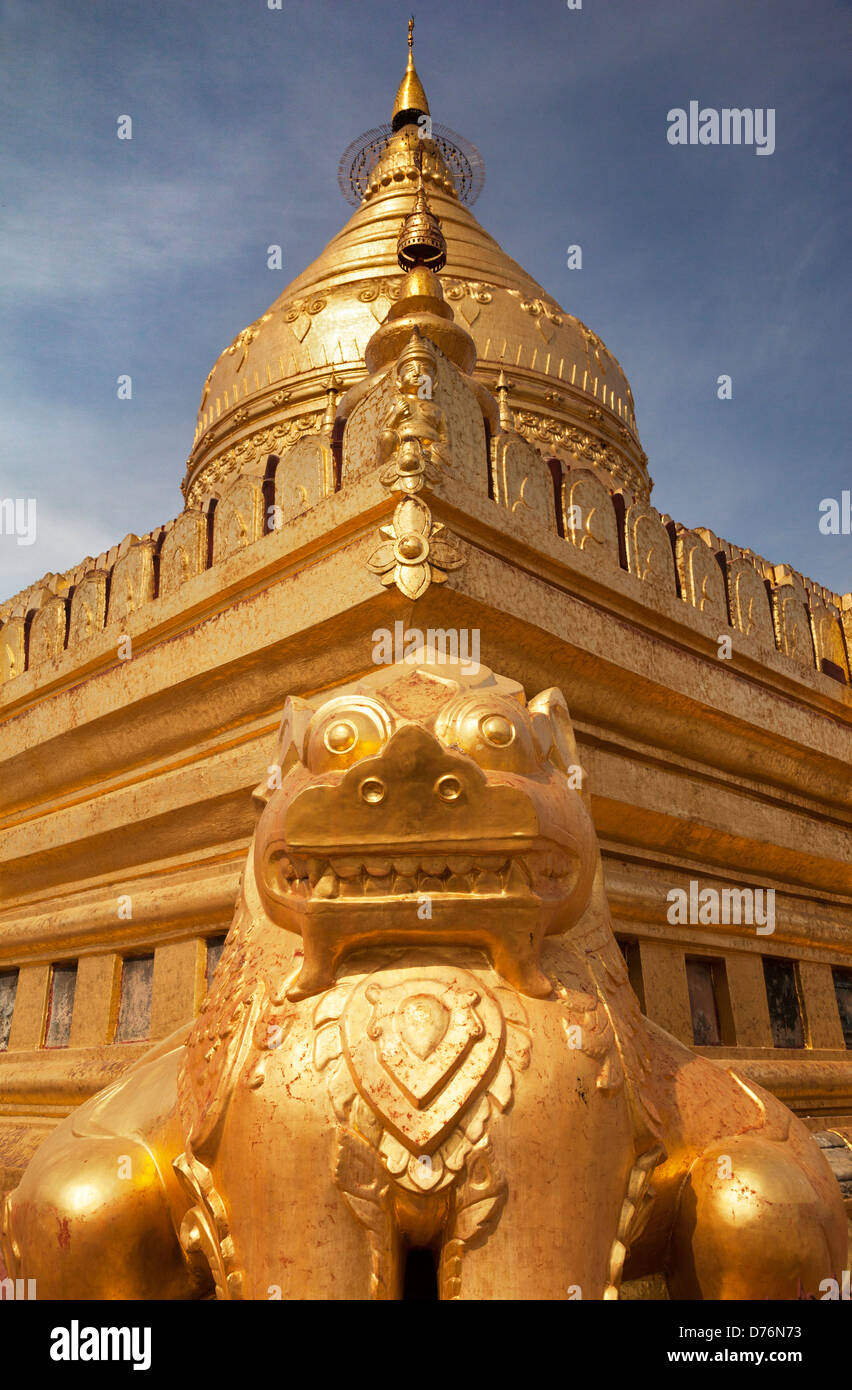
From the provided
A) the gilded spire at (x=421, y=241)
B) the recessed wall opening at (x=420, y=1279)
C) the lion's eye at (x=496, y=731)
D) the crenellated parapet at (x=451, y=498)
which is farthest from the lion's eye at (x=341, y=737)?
the gilded spire at (x=421, y=241)

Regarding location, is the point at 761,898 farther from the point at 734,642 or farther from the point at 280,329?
the point at 280,329

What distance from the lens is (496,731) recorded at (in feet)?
5.70

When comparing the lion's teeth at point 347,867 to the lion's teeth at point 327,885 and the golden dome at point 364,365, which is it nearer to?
the lion's teeth at point 327,885

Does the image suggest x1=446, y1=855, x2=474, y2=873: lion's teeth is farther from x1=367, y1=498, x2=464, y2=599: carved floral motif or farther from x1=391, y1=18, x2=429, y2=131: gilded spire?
x1=391, y1=18, x2=429, y2=131: gilded spire

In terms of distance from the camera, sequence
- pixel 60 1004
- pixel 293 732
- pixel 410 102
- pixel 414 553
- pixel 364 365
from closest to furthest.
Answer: pixel 293 732
pixel 414 553
pixel 60 1004
pixel 364 365
pixel 410 102

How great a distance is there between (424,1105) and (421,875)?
36 cm

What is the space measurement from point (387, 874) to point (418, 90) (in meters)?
13.7

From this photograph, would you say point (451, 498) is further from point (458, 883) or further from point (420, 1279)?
point (420, 1279)

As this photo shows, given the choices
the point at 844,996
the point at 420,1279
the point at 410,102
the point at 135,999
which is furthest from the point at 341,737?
the point at 410,102

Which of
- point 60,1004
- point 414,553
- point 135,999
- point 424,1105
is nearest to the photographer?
point 424,1105

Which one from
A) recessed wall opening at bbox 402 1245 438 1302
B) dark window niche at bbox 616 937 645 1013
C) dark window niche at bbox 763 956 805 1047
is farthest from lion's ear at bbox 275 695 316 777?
dark window niche at bbox 763 956 805 1047

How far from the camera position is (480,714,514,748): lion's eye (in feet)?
5.68

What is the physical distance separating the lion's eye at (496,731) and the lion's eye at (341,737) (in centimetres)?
23
